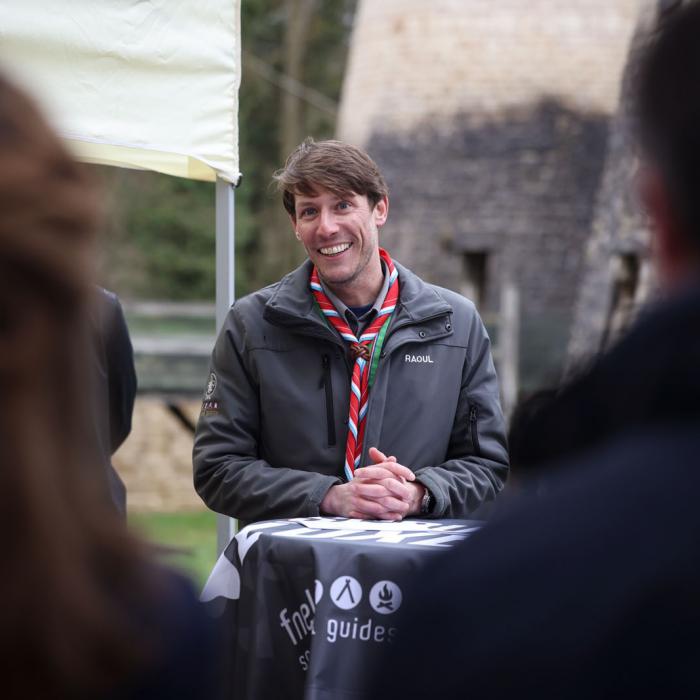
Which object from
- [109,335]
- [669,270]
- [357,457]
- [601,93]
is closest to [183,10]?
[109,335]

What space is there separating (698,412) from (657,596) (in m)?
0.20

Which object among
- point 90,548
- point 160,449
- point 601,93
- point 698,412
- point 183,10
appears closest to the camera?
point 90,548

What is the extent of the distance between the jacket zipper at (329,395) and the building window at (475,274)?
14.8 meters

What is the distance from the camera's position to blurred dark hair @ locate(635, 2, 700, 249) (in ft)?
Answer: 4.22

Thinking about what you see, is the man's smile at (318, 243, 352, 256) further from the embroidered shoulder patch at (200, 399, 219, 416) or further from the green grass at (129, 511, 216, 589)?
the green grass at (129, 511, 216, 589)

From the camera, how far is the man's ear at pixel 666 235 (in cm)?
130

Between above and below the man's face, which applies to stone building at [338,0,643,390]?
below

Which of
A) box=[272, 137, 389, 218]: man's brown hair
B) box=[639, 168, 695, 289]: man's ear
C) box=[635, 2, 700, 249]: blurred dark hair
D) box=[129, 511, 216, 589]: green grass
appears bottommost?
box=[129, 511, 216, 589]: green grass

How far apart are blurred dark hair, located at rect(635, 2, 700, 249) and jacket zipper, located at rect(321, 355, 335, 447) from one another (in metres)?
2.32

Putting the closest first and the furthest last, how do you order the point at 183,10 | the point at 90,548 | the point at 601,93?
1. the point at 90,548
2. the point at 183,10
3. the point at 601,93

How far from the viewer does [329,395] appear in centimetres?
360

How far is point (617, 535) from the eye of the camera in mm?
1195

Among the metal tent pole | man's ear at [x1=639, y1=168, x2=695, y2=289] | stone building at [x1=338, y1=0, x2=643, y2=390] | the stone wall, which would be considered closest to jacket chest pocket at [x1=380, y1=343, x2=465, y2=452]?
the metal tent pole

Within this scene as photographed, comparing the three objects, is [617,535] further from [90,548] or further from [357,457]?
[357,457]
